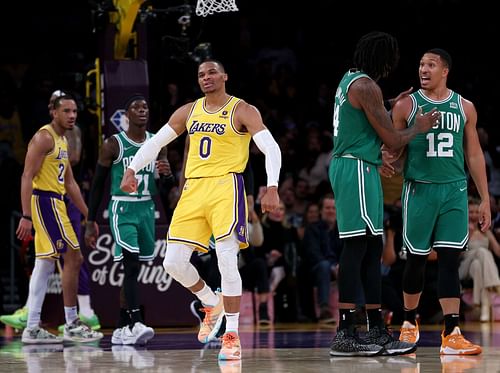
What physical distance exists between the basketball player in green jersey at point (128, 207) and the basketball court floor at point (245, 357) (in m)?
0.57

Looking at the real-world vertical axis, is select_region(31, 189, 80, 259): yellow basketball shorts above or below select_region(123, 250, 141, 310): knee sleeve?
above

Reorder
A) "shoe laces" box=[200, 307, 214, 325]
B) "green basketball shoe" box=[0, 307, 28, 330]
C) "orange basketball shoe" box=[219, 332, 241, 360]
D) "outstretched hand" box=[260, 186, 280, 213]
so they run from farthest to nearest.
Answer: "green basketball shoe" box=[0, 307, 28, 330], "shoe laces" box=[200, 307, 214, 325], "orange basketball shoe" box=[219, 332, 241, 360], "outstretched hand" box=[260, 186, 280, 213]

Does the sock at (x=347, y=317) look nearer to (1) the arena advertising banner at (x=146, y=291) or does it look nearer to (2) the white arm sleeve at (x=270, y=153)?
(2) the white arm sleeve at (x=270, y=153)

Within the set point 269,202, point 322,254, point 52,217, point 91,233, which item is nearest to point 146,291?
point 52,217

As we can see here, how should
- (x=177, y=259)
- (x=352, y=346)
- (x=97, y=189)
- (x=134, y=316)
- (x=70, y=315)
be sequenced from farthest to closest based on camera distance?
(x=70, y=315) → (x=97, y=189) → (x=134, y=316) → (x=177, y=259) → (x=352, y=346)

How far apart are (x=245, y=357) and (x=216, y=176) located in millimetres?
1300

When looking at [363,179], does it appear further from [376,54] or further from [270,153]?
[376,54]

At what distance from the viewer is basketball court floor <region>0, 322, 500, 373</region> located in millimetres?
6805

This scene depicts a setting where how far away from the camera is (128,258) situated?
959 centimetres

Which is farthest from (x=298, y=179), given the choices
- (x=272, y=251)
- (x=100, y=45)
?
(x=100, y=45)

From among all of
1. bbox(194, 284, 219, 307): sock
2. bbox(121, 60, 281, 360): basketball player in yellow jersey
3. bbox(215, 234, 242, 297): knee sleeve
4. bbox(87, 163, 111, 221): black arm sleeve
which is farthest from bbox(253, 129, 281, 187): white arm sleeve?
bbox(87, 163, 111, 221): black arm sleeve

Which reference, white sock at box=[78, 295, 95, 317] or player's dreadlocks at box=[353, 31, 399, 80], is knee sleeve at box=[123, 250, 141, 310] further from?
player's dreadlocks at box=[353, 31, 399, 80]

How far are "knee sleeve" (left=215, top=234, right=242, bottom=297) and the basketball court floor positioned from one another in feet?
1.67

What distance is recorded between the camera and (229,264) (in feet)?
24.9
